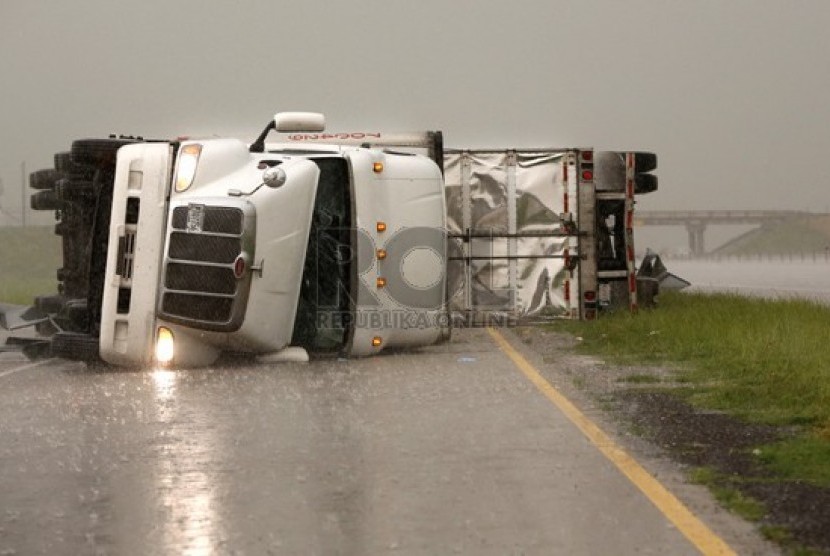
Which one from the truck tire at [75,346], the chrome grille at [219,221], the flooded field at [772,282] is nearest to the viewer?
the chrome grille at [219,221]

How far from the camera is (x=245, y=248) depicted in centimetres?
1511

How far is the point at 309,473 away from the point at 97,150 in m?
8.35

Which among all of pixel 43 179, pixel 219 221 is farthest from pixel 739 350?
pixel 43 179

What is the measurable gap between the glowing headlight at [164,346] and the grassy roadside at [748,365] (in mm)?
4466

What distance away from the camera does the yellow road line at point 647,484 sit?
21.7ft

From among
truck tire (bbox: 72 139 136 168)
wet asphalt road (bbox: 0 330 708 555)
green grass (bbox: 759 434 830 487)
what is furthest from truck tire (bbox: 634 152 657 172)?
green grass (bbox: 759 434 830 487)

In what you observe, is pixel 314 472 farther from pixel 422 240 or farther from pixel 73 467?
pixel 422 240

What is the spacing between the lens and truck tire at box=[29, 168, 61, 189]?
67.7 ft

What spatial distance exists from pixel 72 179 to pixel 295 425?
6.72 metres

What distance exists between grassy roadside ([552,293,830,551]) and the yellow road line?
0.89ft

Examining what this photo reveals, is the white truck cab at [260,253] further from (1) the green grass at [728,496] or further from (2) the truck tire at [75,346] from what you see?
(1) the green grass at [728,496]

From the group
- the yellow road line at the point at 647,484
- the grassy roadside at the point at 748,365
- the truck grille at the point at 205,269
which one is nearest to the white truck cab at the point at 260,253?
the truck grille at the point at 205,269

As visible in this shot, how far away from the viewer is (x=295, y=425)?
36.1 ft

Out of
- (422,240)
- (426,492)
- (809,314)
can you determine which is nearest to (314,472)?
(426,492)
